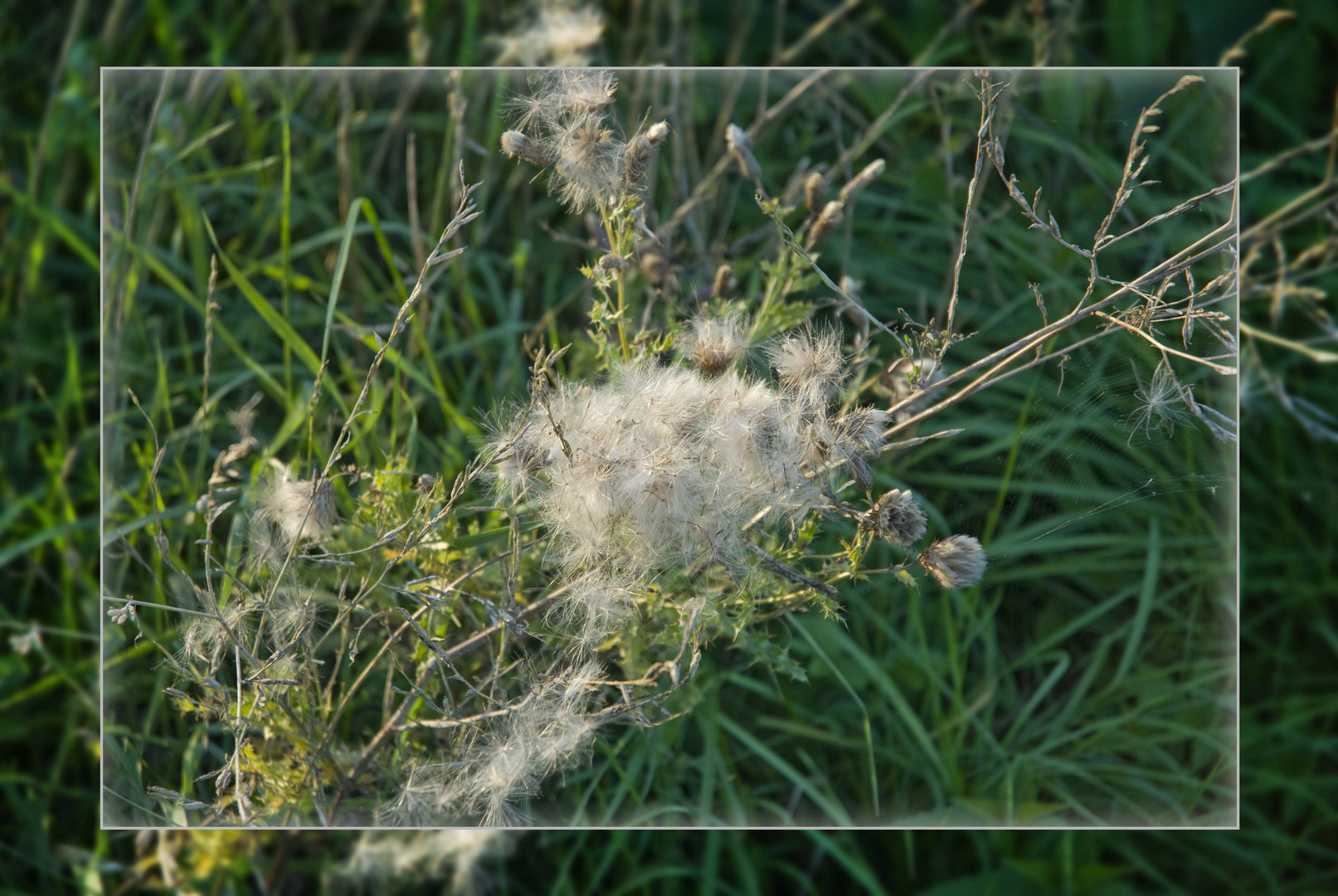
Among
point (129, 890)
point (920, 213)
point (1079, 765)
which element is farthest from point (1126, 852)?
point (129, 890)

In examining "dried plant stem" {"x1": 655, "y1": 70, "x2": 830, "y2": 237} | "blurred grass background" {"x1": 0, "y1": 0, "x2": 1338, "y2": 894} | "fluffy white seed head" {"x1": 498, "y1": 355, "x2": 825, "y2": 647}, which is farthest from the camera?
"blurred grass background" {"x1": 0, "y1": 0, "x2": 1338, "y2": 894}

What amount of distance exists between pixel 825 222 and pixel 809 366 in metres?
0.11

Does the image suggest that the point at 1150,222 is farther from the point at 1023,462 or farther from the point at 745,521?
the point at 745,521

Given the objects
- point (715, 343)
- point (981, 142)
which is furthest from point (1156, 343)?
point (715, 343)

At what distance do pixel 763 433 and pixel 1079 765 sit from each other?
1.07 feet

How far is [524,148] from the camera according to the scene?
0.60 metres

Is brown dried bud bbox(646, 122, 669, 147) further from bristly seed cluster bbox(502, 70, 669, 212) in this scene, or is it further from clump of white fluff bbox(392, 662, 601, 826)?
clump of white fluff bbox(392, 662, 601, 826)

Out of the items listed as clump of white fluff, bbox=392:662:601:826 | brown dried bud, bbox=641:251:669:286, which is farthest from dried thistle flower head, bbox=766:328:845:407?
clump of white fluff, bbox=392:662:601:826

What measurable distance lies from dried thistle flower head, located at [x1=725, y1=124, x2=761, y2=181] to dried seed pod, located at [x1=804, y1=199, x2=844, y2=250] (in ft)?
0.16

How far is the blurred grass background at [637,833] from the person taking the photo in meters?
0.94

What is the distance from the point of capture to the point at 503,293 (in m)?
0.75

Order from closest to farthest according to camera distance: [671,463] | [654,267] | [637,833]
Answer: [671,463] → [654,267] → [637,833]

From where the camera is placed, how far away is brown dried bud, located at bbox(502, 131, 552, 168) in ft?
1.95

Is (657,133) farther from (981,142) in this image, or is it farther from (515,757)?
(515,757)
